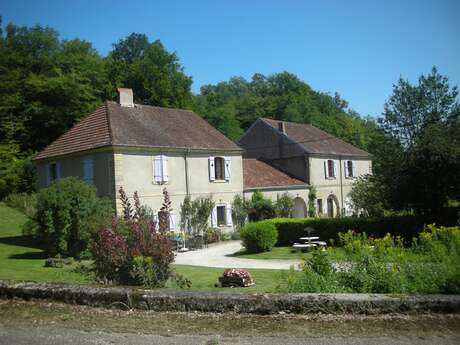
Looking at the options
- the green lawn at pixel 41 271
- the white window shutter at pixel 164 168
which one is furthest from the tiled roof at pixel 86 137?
the green lawn at pixel 41 271

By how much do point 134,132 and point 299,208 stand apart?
1512 cm

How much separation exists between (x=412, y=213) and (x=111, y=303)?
19353 mm

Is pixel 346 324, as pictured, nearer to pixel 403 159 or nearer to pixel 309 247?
pixel 309 247

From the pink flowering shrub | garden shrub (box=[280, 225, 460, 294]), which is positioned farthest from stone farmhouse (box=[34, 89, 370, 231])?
garden shrub (box=[280, 225, 460, 294])

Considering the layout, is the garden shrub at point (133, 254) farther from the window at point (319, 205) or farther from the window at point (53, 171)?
the window at point (319, 205)

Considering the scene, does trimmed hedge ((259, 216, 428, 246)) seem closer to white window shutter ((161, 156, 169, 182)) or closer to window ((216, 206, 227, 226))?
window ((216, 206, 227, 226))

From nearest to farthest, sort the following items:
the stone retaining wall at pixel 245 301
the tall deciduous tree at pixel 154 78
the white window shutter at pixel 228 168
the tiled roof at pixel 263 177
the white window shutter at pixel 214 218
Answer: the stone retaining wall at pixel 245 301 → the white window shutter at pixel 214 218 → the white window shutter at pixel 228 168 → the tiled roof at pixel 263 177 → the tall deciduous tree at pixel 154 78

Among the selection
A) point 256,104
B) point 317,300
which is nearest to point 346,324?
point 317,300

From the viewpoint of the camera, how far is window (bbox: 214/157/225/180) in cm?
2756

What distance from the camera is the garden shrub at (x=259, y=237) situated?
2053 centimetres

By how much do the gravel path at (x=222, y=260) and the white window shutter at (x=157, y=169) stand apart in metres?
4.37

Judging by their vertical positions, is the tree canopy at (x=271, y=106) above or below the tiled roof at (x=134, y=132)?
above

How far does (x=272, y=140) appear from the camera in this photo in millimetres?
35875

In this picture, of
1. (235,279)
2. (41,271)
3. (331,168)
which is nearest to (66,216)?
(41,271)
